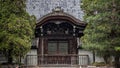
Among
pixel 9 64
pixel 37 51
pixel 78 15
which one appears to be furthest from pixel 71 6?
→ pixel 9 64

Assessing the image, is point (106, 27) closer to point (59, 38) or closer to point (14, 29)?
point (14, 29)

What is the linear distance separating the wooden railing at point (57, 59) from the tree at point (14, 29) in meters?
3.05

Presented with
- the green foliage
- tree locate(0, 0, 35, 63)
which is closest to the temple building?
tree locate(0, 0, 35, 63)

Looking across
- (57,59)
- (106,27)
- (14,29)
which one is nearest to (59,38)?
(57,59)

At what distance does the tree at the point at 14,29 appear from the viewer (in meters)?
19.8

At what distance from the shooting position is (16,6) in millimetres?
21078

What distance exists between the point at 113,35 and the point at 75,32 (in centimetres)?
651

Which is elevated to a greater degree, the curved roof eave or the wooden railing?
the curved roof eave

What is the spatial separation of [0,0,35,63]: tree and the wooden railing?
120 inches

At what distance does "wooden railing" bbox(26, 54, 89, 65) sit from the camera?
2422 centimetres

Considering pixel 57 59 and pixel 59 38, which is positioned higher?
pixel 59 38

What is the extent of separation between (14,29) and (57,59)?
17.8ft

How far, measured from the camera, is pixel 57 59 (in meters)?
24.4

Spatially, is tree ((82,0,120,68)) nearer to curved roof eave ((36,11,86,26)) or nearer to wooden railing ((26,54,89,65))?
curved roof eave ((36,11,86,26))
